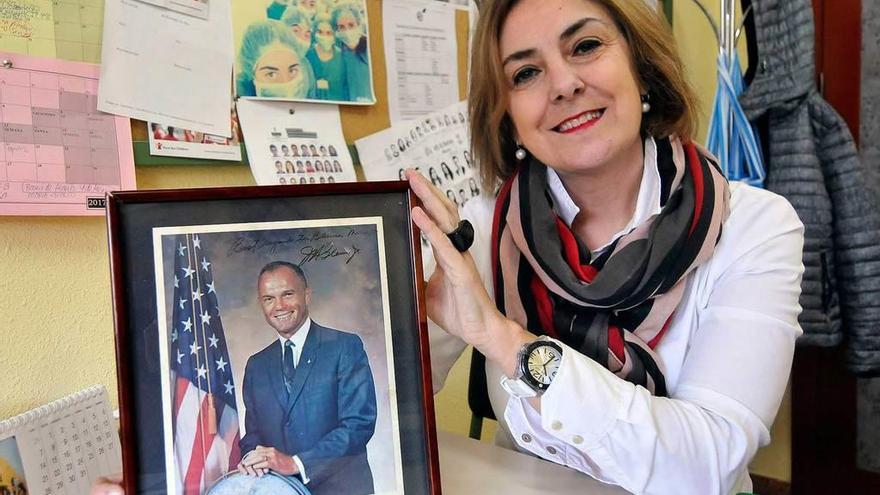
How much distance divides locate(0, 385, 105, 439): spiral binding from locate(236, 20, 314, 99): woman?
0.53m

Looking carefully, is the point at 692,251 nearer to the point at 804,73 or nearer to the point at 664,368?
the point at 664,368

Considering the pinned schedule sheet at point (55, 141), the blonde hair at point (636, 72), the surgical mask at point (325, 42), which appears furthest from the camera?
the surgical mask at point (325, 42)

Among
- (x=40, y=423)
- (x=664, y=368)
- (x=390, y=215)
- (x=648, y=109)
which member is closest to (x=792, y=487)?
(x=664, y=368)

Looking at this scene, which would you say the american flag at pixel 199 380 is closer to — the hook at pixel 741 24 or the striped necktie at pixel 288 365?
the striped necktie at pixel 288 365

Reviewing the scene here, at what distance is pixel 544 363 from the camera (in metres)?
0.73

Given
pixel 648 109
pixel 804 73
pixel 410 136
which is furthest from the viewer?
pixel 804 73

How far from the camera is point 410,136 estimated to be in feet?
4.52

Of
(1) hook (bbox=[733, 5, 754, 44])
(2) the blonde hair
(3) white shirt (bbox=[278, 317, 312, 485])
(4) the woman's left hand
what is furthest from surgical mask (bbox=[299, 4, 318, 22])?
(1) hook (bbox=[733, 5, 754, 44])

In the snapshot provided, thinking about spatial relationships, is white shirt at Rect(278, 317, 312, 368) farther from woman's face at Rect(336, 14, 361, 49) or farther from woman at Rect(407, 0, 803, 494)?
woman's face at Rect(336, 14, 361, 49)

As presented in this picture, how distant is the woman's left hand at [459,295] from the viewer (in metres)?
0.70

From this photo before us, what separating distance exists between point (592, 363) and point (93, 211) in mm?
733

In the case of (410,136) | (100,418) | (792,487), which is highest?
(410,136)

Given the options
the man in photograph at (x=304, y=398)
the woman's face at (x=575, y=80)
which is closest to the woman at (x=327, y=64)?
the woman's face at (x=575, y=80)

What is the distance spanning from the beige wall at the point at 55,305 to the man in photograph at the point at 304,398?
480 millimetres
